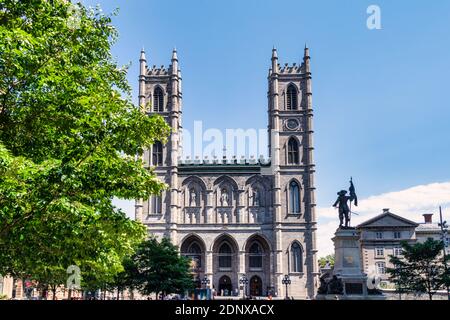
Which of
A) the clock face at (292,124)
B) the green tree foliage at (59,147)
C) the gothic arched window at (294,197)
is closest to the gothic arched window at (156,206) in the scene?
the gothic arched window at (294,197)

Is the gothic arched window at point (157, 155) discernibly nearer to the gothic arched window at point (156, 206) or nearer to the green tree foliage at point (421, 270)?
the gothic arched window at point (156, 206)

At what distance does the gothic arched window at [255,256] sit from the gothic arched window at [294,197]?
23.3 ft

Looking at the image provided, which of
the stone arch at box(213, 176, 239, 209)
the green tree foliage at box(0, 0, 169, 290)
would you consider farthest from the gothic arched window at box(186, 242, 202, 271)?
Result: the green tree foliage at box(0, 0, 169, 290)

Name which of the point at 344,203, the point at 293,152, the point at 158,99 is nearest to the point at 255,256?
the point at 293,152

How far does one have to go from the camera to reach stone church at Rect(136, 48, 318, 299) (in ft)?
196

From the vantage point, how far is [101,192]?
1054cm

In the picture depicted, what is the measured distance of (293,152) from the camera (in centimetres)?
6384

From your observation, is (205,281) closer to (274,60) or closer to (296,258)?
(296,258)

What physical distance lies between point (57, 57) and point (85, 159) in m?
3.55

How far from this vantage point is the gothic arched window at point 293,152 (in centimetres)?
6359

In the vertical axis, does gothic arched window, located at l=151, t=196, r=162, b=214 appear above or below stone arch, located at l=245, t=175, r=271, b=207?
below

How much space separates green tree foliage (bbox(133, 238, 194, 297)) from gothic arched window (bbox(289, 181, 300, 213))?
2247cm

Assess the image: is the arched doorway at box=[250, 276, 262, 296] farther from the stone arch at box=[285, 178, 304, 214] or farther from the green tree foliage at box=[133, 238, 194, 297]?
the green tree foliage at box=[133, 238, 194, 297]
